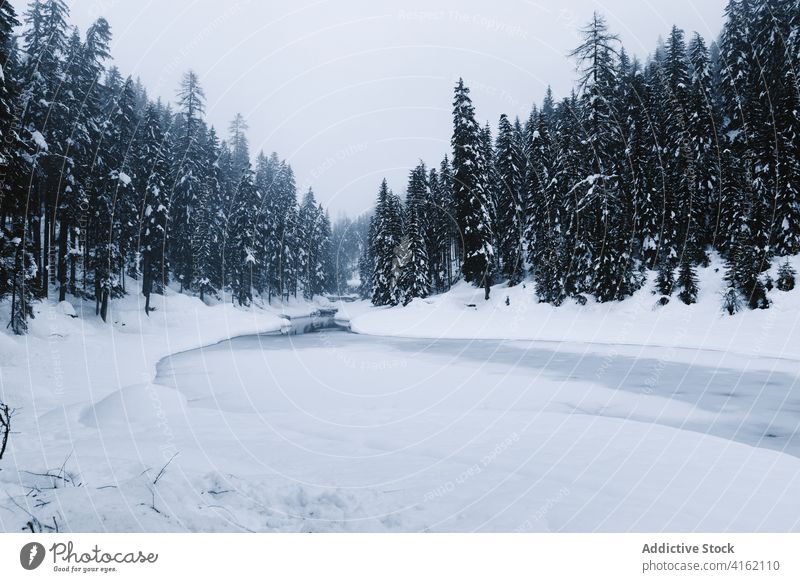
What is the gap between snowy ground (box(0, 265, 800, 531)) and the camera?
3867 mm

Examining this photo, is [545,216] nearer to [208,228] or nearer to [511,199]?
[511,199]

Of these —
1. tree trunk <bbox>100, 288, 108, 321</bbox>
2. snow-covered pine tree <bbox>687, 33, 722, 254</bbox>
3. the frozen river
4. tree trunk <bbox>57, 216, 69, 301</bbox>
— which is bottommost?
the frozen river

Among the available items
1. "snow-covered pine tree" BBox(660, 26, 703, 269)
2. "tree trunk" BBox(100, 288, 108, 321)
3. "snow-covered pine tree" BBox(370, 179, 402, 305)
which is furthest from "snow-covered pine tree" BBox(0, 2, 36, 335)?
"snow-covered pine tree" BBox(660, 26, 703, 269)

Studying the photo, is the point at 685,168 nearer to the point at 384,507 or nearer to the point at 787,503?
the point at 787,503

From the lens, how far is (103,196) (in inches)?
1099

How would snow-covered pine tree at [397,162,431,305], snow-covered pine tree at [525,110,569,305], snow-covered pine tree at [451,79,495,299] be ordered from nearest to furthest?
snow-covered pine tree at [525,110,569,305]
snow-covered pine tree at [451,79,495,299]
snow-covered pine tree at [397,162,431,305]

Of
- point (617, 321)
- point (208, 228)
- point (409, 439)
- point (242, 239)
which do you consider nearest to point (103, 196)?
point (208, 228)

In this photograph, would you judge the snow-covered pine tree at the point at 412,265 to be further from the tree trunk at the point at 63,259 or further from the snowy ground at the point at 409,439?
the tree trunk at the point at 63,259

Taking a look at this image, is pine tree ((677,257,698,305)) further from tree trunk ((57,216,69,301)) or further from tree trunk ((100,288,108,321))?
tree trunk ((57,216,69,301))

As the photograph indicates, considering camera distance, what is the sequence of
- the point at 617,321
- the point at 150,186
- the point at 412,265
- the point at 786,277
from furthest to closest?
1. the point at 412,265
2. the point at 150,186
3. the point at 617,321
4. the point at 786,277

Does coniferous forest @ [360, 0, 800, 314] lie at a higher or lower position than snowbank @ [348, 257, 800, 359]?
higher

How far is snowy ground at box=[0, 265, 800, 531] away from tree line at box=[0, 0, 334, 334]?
792 centimetres

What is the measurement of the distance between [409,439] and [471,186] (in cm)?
3166

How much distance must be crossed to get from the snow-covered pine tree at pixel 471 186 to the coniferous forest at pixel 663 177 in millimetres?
102
